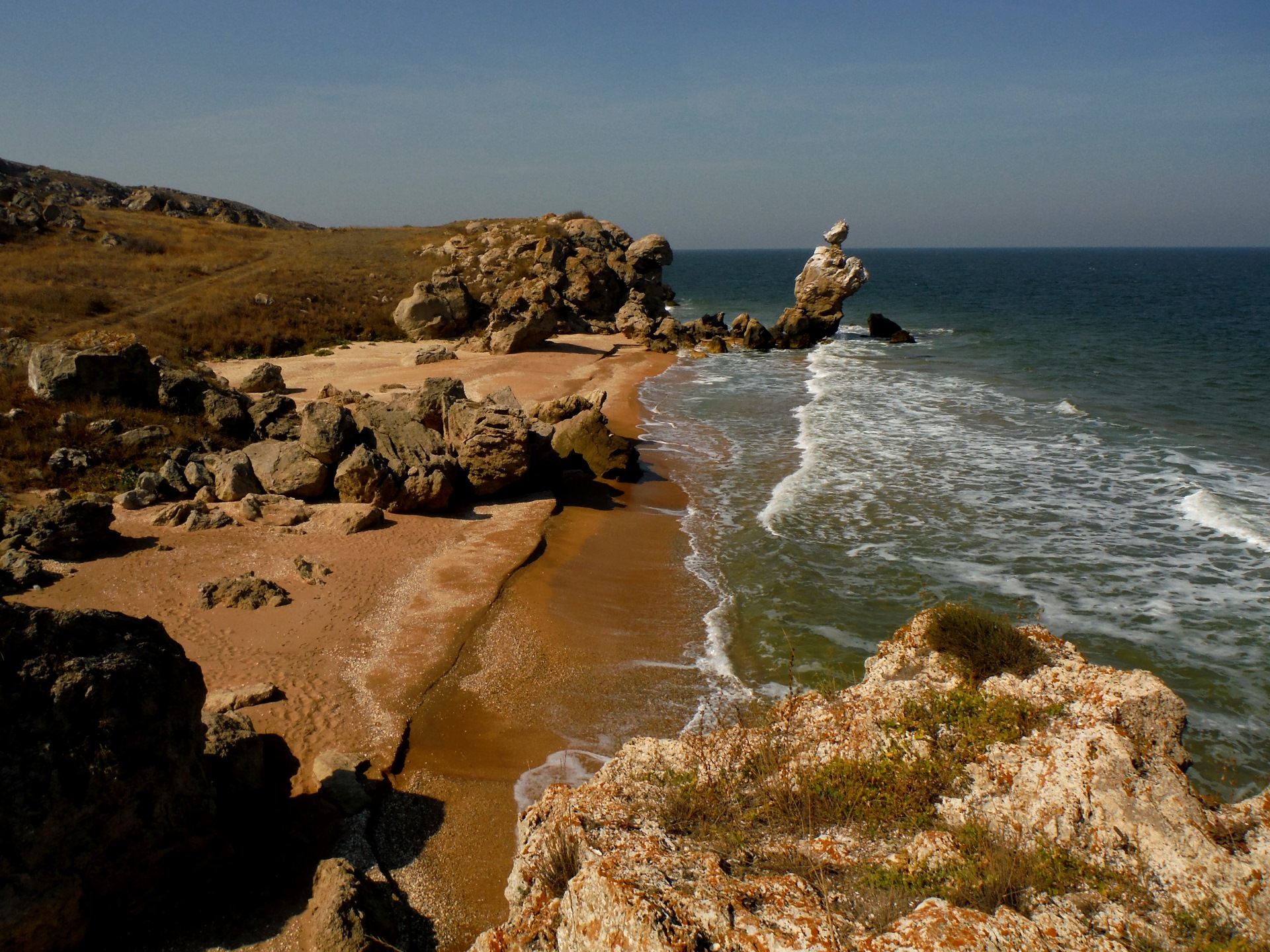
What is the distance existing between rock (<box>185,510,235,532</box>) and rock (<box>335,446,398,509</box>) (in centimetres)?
204

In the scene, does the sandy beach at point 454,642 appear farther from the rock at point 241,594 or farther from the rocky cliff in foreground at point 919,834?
the rocky cliff in foreground at point 919,834

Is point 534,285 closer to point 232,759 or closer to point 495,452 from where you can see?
point 495,452

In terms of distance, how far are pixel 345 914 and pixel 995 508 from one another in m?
15.3

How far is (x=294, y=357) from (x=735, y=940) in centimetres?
3204

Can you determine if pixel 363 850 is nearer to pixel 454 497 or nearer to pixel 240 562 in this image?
pixel 240 562

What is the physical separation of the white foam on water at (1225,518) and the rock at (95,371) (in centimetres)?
2283

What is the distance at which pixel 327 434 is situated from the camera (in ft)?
49.1

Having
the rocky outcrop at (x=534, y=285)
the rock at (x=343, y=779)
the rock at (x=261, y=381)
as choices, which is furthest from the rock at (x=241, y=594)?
the rocky outcrop at (x=534, y=285)

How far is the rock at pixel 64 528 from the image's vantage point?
1143 cm

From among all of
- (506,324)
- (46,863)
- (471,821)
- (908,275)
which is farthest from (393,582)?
(908,275)

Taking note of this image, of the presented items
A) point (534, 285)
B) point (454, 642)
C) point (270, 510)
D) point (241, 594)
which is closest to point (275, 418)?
point (270, 510)

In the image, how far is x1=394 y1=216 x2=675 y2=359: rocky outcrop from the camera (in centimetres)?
3638

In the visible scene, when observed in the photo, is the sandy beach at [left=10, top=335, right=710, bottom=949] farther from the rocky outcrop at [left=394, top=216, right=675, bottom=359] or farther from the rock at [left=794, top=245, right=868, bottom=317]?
the rock at [left=794, top=245, right=868, bottom=317]

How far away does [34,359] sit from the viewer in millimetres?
16672
